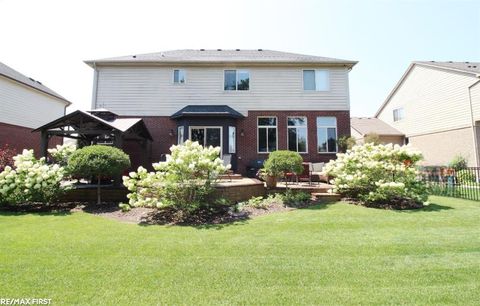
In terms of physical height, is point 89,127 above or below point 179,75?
below

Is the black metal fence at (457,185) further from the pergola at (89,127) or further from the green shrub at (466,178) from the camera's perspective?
the pergola at (89,127)

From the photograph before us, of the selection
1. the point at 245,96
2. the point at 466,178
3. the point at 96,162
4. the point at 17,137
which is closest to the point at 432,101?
the point at 466,178

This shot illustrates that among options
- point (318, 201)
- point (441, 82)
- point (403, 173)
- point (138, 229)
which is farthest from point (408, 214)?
point (441, 82)

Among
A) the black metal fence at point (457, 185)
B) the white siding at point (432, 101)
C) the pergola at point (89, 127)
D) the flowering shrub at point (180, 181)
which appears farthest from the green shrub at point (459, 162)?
the pergola at point (89, 127)

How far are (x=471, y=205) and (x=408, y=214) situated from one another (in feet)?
9.37

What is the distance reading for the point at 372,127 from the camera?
2345 centimetres

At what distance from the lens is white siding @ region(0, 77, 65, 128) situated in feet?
49.3

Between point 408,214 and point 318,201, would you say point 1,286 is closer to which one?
point 318,201

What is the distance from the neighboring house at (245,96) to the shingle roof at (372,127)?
977cm

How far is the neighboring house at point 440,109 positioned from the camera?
1603 cm

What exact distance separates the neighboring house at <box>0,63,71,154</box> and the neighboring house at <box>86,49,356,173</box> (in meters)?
6.13

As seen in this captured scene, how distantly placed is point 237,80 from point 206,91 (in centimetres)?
180

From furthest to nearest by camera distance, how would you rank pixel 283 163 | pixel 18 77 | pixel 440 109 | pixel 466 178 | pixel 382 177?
pixel 440 109
pixel 18 77
pixel 466 178
pixel 382 177
pixel 283 163

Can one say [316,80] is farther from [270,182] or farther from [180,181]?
[180,181]
